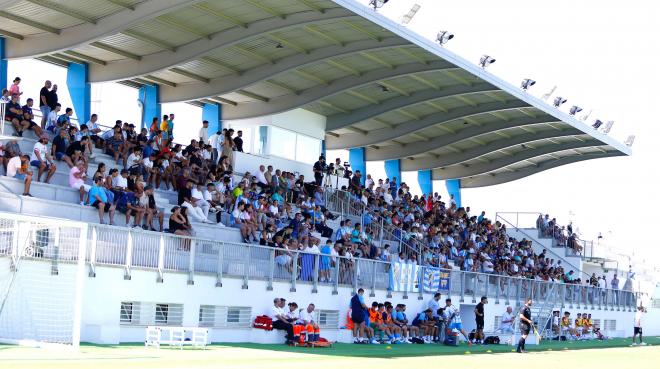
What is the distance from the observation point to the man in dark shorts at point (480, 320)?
34.4 metres

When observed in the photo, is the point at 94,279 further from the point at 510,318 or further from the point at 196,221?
the point at 510,318

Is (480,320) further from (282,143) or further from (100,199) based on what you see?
(100,199)

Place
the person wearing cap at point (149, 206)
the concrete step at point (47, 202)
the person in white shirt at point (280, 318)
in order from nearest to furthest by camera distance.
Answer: the concrete step at point (47, 202), the person wearing cap at point (149, 206), the person in white shirt at point (280, 318)

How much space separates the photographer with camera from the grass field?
10121 millimetres

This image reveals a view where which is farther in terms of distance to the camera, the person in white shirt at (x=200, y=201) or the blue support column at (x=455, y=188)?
the blue support column at (x=455, y=188)

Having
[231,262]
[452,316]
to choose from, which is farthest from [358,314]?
[231,262]

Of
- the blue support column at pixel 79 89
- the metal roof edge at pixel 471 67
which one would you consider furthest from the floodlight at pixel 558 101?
the blue support column at pixel 79 89

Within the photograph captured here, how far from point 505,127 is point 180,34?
18.1m

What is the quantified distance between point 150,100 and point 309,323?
1482 cm

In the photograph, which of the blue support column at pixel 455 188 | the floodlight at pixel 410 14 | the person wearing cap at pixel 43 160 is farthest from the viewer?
the blue support column at pixel 455 188

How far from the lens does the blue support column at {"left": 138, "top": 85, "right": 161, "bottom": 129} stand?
3812cm

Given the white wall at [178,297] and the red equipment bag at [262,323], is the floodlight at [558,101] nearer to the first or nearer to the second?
the white wall at [178,297]

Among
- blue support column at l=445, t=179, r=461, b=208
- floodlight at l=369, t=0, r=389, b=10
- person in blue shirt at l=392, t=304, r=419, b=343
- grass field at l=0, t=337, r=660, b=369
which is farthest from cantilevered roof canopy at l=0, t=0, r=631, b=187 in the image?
grass field at l=0, t=337, r=660, b=369

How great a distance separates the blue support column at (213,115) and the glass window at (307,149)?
3270 mm
